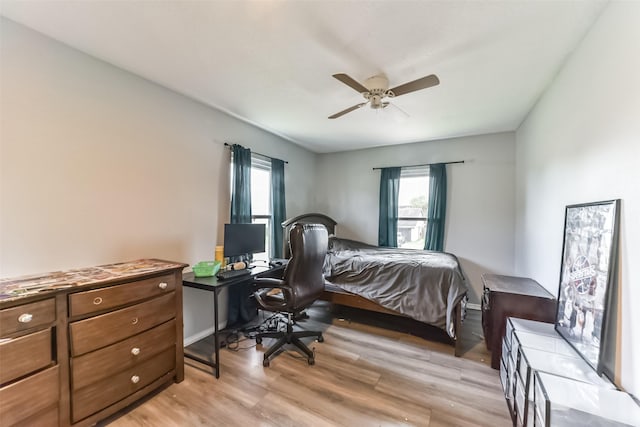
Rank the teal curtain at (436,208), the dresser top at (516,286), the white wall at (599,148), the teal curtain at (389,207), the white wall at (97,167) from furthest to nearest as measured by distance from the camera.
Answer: the teal curtain at (389,207), the teal curtain at (436,208), the dresser top at (516,286), the white wall at (97,167), the white wall at (599,148)

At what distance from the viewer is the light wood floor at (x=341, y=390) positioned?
5.57 ft

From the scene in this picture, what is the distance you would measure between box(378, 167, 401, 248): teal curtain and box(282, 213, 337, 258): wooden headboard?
88cm

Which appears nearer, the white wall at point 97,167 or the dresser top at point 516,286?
the white wall at point 97,167

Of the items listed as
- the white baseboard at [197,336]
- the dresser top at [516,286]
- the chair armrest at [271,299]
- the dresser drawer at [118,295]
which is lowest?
the white baseboard at [197,336]

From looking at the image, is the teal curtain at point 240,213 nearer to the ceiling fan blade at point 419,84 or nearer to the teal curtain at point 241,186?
the teal curtain at point 241,186

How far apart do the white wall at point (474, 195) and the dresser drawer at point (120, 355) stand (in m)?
3.42

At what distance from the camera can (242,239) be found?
2.76 meters

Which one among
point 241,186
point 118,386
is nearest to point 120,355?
point 118,386

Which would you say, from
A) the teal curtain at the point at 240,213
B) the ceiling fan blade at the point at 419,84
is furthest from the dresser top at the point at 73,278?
the ceiling fan blade at the point at 419,84

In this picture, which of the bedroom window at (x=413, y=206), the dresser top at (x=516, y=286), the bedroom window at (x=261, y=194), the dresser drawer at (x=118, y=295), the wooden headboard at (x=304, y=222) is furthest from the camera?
the bedroom window at (x=413, y=206)

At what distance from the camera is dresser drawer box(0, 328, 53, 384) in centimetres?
123

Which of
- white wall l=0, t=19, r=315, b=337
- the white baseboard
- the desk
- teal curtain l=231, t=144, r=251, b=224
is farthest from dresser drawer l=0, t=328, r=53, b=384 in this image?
teal curtain l=231, t=144, r=251, b=224

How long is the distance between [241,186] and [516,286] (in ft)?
9.97

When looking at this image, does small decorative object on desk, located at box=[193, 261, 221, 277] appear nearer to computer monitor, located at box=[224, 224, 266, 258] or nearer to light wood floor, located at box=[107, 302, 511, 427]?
computer monitor, located at box=[224, 224, 266, 258]
